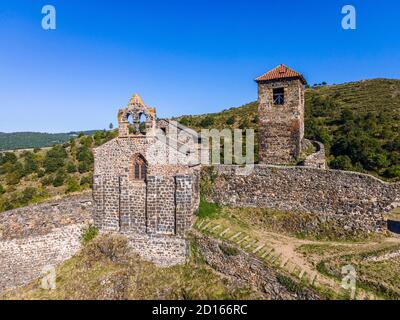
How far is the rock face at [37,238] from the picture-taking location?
14070 millimetres

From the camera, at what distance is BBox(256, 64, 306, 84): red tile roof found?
66.4 ft

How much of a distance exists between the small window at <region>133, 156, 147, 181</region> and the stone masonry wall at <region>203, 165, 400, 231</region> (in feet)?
13.2

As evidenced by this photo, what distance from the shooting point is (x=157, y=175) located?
15.0m

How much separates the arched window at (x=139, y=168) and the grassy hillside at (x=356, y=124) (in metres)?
19.1

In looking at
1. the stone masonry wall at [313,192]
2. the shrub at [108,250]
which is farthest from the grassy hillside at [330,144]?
the shrub at [108,250]

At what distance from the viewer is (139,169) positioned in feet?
50.9

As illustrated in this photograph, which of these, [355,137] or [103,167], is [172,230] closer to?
[103,167]

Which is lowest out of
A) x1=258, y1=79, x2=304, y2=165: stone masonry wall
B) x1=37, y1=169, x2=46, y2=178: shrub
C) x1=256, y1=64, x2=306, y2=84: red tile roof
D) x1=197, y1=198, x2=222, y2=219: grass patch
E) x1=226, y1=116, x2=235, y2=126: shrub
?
x1=197, y1=198, x2=222, y2=219: grass patch

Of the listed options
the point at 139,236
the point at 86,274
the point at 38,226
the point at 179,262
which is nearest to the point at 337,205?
the point at 179,262

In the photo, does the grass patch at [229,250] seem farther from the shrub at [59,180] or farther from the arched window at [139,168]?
the shrub at [59,180]

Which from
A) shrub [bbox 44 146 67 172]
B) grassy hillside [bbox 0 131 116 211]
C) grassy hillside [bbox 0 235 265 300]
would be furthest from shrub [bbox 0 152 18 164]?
grassy hillside [bbox 0 235 265 300]

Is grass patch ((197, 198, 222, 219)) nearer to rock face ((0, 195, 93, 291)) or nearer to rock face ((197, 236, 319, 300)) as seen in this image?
rock face ((197, 236, 319, 300))

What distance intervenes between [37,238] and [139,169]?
18.6ft

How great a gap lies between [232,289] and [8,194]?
34.9 meters
